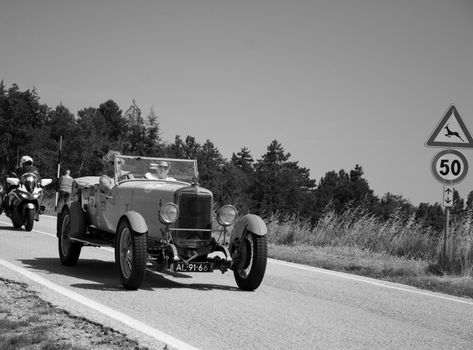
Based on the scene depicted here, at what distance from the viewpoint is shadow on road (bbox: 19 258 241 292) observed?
27.5 feet

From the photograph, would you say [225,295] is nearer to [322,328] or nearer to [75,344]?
[322,328]

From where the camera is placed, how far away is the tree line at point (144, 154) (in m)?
74.4

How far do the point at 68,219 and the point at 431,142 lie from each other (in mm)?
6280

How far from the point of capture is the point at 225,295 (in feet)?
26.1

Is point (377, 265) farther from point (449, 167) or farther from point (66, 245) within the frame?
point (66, 245)

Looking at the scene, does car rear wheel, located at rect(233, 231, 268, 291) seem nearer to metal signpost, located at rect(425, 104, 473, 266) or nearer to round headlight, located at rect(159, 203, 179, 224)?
round headlight, located at rect(159, 203, 179, 224)

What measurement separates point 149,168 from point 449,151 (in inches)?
203

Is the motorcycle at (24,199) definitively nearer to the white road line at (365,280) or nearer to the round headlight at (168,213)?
the white road line at (365,280)

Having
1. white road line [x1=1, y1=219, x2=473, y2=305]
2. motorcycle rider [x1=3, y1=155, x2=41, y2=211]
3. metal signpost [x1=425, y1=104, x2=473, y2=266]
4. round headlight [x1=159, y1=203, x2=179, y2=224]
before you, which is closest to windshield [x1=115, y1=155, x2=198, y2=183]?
round headlight [x1=159, y1=203, x2=179, y2=224]

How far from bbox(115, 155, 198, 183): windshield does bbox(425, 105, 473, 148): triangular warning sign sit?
13.8ft

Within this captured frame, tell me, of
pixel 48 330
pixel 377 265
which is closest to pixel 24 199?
pixel 377 265

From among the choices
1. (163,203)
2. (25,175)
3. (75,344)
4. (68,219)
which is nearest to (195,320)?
(75,344)

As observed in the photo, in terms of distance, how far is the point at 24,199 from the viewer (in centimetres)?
1667

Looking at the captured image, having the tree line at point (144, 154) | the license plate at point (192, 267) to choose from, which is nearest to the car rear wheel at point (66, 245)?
the license plate at point (192, 267)
